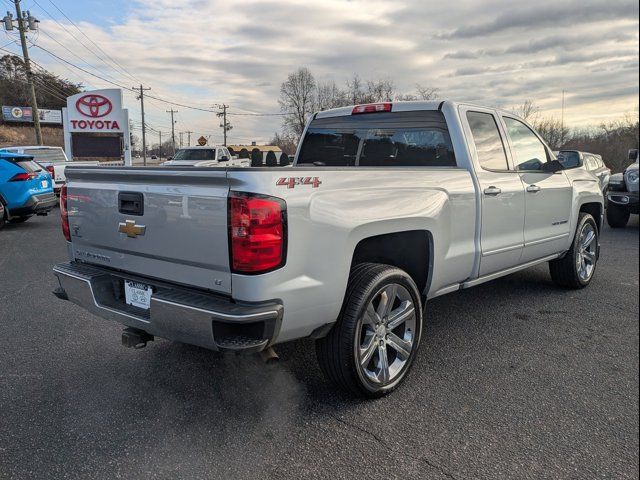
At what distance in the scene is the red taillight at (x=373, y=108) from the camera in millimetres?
4363

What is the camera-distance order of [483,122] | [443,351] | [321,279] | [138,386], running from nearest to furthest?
[321,279], [138,386], [443,351], [483,122]

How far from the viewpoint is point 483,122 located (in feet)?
14.1

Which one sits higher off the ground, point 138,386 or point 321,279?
point 321,279

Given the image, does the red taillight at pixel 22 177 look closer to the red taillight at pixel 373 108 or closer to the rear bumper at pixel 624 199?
the red taillight at pixel 373 108

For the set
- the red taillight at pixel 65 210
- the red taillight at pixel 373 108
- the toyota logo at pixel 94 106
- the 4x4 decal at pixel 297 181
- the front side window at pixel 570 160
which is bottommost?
the red taillight at pixel 65 210

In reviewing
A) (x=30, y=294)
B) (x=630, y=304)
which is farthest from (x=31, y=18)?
(x=630, y=304)

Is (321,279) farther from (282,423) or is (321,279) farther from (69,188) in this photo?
(69,188)

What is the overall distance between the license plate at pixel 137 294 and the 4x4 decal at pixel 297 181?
1.08 meters

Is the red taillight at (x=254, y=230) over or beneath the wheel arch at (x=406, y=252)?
over

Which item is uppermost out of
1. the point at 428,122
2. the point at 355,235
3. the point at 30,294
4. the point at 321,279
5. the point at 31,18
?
the point at 31,18

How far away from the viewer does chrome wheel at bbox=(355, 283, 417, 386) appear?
309 centimetres

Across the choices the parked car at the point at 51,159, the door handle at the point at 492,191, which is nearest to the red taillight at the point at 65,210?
the door handle at the point at 492,191

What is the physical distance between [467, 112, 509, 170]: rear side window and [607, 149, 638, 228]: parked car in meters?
4.68

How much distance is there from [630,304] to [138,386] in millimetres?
4739
